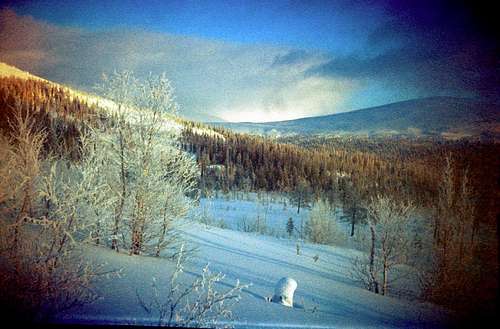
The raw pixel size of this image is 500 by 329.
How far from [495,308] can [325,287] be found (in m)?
1.67

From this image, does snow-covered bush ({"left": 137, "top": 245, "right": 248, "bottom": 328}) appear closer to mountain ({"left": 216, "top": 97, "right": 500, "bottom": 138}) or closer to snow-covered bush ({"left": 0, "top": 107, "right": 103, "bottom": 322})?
snow-covered bush ({"left": 0, "top": 107, "right": 103, "bottom": 322})

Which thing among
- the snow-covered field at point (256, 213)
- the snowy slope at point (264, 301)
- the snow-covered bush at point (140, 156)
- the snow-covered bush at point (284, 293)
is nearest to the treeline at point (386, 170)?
the snow-covered field at point (256, 213)

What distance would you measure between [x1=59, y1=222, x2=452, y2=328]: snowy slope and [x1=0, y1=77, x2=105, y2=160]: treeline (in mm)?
1844

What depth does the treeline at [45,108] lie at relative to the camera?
325 centimetres

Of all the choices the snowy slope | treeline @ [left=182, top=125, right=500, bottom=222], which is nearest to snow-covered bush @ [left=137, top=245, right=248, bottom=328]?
the snowy slope

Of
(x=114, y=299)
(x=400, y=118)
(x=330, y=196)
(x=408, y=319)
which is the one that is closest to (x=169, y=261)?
(x=114, y=299)

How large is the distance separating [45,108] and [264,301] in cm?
379

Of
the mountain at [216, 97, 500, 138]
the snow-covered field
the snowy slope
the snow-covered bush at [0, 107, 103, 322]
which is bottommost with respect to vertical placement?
the snow-covered field

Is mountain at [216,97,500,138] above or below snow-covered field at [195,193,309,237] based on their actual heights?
above

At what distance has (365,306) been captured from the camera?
9.51ft

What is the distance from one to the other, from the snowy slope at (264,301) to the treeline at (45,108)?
1844 millimetres

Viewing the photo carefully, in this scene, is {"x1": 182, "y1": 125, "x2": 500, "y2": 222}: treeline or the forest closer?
the forest

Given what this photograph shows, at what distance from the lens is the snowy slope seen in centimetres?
222

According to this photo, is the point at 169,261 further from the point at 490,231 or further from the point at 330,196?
the point at 330,196
